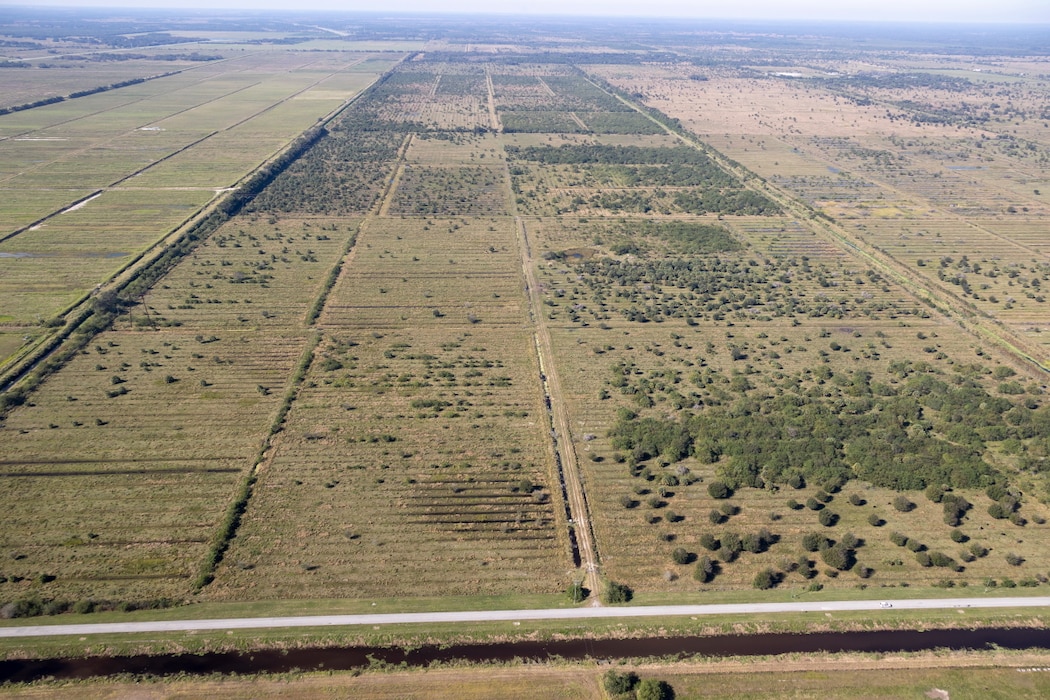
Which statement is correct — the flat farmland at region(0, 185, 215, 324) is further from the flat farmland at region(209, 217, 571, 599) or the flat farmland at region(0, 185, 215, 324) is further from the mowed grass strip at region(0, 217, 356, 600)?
the flat farmland at region(209, 217, 571, 599)

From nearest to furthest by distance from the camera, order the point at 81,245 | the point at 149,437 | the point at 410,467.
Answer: the point at 410,467 → the point at 149,437 → the point at 81,245

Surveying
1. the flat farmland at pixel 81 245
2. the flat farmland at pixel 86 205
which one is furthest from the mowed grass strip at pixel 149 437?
the flat farmland at pixel 86 205

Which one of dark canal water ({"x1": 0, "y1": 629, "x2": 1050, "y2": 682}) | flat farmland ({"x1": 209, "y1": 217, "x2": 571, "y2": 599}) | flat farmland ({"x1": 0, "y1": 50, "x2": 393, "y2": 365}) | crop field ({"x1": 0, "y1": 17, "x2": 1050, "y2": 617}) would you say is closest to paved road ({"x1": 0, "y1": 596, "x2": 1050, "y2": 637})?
dark canal water ({"x1": 0, "y1": 629, "x2": 1050, "y2": 682})

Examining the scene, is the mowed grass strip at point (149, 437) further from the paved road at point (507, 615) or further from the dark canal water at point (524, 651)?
the dark canal water at point (524, 651)

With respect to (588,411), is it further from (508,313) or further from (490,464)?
(508,313)

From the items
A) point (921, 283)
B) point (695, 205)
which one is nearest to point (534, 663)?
point (921, 283)

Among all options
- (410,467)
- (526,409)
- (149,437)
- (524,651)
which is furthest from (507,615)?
(149,437)

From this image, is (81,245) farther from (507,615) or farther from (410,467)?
(507,615)
